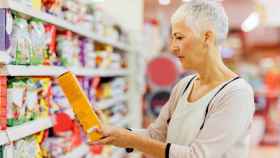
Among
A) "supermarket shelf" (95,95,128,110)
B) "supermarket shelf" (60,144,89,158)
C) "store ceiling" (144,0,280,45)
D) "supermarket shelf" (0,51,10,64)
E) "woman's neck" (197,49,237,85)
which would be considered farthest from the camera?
"store ceiling" (144,0,280,45)

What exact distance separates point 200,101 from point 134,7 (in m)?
2.47

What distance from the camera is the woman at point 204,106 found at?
2.03 meters

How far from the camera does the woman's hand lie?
6.70 feet

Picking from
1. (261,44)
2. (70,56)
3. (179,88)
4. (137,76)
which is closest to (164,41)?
(137,76)

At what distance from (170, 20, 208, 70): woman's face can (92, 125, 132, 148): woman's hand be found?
A: 0.42m

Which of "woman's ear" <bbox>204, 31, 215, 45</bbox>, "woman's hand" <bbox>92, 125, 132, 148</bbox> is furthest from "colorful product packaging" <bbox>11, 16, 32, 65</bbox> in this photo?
"woman's ear" <bbox>204, 31, 215, 45</bbox>

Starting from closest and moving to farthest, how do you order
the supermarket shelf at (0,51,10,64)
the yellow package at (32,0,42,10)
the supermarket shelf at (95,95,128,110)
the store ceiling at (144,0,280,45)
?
the supermarket shelf at (0,51,10,64), the yellow package at (32,0,42,10), the supermarket shelf at (95,95,128,110), the store ceiling at (144,0,280,45)

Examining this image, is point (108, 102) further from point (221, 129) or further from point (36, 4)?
point (221, 129)

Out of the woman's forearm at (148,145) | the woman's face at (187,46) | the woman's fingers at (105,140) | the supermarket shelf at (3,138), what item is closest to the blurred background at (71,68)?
the supermarket shelf at (3,138)

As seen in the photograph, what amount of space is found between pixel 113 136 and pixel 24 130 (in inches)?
17.7

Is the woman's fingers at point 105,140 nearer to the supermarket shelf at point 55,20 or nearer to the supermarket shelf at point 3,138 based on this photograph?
the supermarket shelf at point 3,138

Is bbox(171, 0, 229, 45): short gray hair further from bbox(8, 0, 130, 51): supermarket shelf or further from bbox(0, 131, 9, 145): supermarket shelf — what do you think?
bbox(0, 131, 9, 145): supermarket shelf

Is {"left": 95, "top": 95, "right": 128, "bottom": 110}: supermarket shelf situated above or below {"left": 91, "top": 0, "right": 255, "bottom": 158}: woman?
below

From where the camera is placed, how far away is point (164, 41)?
801 cm
